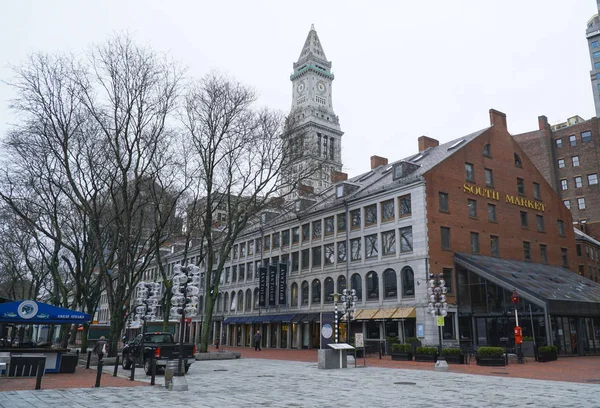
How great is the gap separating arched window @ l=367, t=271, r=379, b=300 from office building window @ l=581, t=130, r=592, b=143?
5388 centimetres

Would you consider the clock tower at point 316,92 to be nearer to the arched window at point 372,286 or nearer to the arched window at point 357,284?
the arched window at point 357,284

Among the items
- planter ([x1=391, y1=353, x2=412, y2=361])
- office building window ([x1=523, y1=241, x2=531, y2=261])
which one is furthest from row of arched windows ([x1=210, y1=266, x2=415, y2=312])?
office building window ([x1=523, y1=241, x2=531, y2=261])

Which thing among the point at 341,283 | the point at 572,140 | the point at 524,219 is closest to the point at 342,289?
the point at 341,283

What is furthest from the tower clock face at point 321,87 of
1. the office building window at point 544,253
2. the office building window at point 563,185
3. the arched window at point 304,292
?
the office building window at point 544,253

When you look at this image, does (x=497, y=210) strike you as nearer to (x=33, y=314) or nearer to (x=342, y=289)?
(x=342, y=289)

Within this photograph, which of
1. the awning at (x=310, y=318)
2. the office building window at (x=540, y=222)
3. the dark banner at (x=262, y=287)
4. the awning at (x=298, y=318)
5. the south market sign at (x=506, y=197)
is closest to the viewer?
the south market sign at (x=506, y=197)

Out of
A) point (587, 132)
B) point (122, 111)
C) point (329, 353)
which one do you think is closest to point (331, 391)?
point (329, 353)

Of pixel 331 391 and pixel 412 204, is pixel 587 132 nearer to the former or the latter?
pixel 412 204

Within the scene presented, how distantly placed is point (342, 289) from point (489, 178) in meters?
16.0

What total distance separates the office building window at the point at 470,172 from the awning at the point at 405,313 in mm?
12404

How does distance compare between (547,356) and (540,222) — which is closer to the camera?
(547,356)

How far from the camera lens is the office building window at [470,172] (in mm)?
40569

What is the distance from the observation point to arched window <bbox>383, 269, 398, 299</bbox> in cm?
3794

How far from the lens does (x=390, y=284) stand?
38.4m
